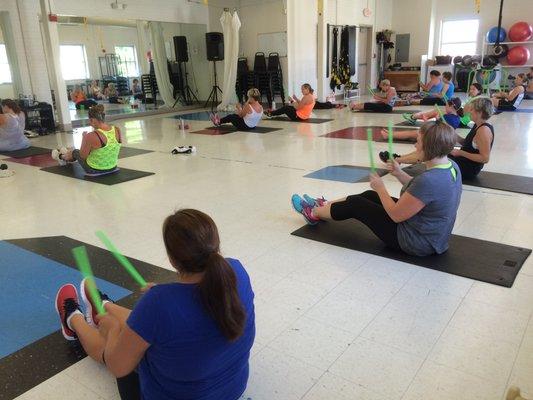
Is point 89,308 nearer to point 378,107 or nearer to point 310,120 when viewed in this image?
point 310,120

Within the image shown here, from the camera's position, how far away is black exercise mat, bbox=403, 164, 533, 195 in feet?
13.4

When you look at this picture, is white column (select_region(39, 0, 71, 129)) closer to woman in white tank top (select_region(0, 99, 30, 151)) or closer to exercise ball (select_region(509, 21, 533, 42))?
woman in white tank top (select_region(0, 99, 30, 151))

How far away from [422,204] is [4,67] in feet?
27.0

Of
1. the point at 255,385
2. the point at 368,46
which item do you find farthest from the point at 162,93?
the point at 255,385

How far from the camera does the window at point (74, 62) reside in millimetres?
9070

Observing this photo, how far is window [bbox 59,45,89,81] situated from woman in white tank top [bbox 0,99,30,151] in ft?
9.46

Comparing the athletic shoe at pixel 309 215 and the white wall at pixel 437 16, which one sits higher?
the white wall at pixel 437 16

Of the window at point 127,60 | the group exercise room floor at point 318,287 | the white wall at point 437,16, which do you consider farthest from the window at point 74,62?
the white wall at point 437,16

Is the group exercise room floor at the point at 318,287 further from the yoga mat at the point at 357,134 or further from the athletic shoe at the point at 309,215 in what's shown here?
the yoga mat at the point at 357,134

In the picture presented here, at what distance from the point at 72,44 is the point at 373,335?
9.14 m

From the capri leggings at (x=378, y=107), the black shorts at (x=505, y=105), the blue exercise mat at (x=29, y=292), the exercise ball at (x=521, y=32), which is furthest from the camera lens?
the exercise ball at (x=521, y=32)

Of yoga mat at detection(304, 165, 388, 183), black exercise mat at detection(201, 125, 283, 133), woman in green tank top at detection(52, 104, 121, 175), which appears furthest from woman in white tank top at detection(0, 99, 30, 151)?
yoga mat at detection(304, 165, 388, 183)

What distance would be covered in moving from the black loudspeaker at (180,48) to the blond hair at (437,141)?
9.83m

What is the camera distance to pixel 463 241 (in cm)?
296
